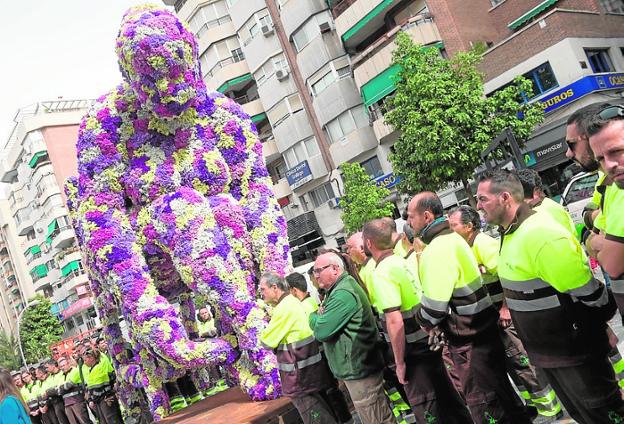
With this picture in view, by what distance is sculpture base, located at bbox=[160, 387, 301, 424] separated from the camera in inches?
186

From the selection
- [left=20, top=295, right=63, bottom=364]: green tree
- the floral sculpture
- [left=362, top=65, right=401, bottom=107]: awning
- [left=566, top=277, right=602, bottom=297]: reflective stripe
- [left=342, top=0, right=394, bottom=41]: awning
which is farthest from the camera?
[left=20, top=295, right=63, bottom=364]: green tree

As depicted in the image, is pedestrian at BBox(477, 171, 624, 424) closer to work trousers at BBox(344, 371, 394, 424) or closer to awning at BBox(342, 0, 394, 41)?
work trousers at BBox(344, 371, 394, 424)

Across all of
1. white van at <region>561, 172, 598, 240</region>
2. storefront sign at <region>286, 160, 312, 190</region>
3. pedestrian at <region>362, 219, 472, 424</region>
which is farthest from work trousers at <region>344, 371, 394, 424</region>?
storefront sign at <region>286, 160, 312, 190</region>

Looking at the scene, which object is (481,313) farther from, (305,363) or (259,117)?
(259,117)

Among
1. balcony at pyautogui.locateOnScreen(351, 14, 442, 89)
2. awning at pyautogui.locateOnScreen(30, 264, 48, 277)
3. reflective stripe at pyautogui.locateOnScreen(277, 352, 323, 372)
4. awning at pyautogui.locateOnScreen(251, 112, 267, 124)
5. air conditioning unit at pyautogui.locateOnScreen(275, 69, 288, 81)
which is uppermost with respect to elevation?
air conditioning unit at pyautogui.locateOnScreen(275, 69, 288, 81)

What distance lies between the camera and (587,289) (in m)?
2.83

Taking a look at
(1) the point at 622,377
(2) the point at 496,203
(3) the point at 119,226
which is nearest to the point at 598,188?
(2) the point at 496,203

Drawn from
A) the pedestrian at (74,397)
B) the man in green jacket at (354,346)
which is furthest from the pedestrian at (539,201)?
the pedestrian at (74,397)

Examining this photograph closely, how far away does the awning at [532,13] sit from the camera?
2141 centimetres

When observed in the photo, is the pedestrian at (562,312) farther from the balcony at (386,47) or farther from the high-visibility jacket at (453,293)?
the balcony at (386,47)

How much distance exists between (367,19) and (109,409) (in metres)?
19.7

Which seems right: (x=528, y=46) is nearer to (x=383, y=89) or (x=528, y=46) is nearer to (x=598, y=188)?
(x=383, y=89)

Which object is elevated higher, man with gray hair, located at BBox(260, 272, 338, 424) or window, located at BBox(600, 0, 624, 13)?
window, located at BBox(600, 0, 624, 13)

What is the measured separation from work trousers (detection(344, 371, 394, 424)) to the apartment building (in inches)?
1789
